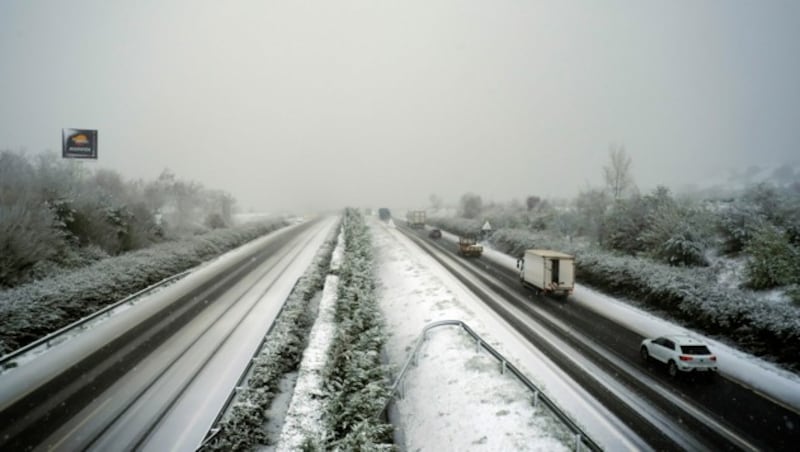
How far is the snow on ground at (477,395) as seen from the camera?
988cm

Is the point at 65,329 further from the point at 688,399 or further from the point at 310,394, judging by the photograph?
the point at 688,399

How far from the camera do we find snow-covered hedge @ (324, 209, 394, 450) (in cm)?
898

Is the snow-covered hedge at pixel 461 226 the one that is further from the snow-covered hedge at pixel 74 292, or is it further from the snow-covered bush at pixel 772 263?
the snow-covered hedge at pixel 74 292

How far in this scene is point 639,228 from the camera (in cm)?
3309

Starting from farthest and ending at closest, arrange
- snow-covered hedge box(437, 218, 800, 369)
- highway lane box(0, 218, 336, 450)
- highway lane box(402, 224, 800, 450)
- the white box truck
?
the white box truck
snow-covered hedge box(437, 218, 800, 369)
highway lane box(0, 218, 336, 450)
highway lane box(402, 224, 800, 450)

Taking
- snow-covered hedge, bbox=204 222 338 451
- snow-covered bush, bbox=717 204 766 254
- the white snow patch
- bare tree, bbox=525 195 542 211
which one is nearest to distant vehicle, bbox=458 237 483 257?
snow-covered bush, bbox=717 204 766 254

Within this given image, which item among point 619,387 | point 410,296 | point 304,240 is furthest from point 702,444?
point 304,240

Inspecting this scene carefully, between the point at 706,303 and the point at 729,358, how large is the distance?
12.0ft

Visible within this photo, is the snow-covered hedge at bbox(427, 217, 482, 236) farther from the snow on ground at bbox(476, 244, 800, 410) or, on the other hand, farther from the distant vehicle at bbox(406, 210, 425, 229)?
the snow on ground at bbox(476, 244, 800, 410)

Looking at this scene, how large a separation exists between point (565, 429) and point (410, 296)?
15132 mm

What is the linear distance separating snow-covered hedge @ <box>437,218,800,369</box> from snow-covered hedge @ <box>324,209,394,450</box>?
15.2m

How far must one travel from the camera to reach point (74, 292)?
62.1ft

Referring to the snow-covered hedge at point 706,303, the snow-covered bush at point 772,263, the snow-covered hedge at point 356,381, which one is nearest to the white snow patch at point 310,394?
the snow-covered hedge at point 356,381

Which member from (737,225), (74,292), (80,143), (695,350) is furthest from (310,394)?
(80,143)
